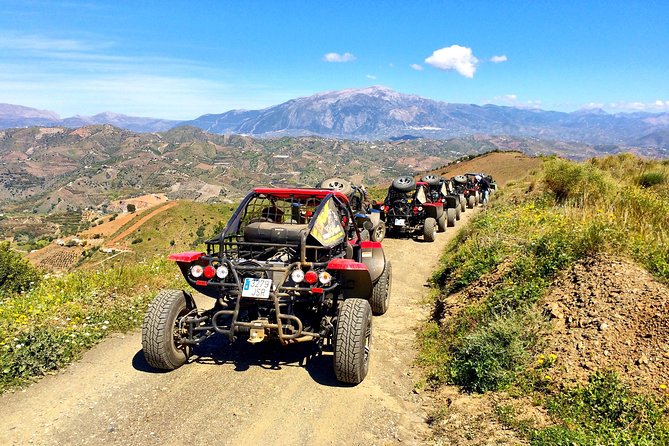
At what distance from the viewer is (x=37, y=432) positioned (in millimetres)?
4105

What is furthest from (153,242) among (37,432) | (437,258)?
(37,432)

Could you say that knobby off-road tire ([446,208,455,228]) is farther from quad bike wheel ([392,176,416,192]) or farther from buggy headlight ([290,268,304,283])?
buggy headlight ([290,268,304,283])

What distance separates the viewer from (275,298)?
16.5 ft

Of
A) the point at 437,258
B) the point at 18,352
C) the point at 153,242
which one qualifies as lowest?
the point at 153,242

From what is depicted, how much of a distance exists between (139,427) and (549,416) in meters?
4.09

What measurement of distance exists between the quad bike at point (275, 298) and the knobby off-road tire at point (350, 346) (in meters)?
0.01

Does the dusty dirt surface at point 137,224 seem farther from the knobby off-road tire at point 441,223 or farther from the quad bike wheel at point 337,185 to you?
the quad bike wheel at point 337,185

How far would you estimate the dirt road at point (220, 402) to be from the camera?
13.7 ft

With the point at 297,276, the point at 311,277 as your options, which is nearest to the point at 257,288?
the point at 297,276

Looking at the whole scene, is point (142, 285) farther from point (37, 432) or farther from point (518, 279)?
point (518, 279)

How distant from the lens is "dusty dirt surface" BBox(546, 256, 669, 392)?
14.1ft

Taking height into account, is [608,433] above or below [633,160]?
below

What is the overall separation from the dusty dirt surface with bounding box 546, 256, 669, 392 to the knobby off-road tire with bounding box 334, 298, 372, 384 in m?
2.17

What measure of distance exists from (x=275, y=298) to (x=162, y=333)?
4.81 feet
